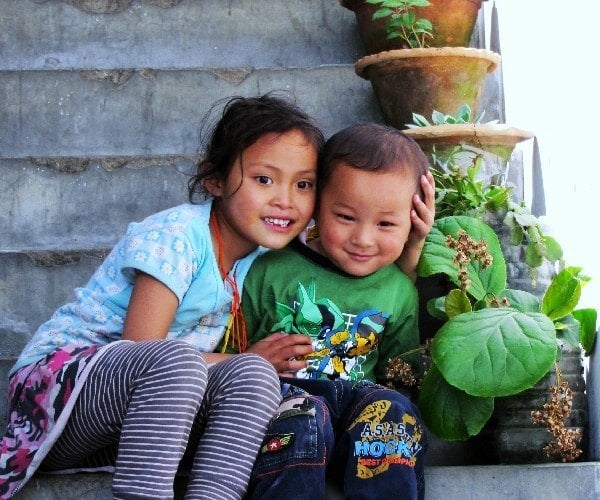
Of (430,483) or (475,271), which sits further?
(475,271)

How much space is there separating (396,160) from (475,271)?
0.32 metres

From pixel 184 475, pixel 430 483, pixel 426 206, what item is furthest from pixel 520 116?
pixel 184 475

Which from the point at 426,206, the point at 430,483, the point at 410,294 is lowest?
the point at 430,483

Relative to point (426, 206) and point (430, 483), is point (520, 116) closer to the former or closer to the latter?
point (426, 206)

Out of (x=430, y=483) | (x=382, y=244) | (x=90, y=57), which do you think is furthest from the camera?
(x=90, y=57)

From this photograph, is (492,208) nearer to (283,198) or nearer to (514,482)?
(283,198)

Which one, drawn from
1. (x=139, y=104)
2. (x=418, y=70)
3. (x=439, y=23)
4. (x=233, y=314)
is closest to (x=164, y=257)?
(x=233, y=314)

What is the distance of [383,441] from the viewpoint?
213cm

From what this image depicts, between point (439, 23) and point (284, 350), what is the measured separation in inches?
58.9

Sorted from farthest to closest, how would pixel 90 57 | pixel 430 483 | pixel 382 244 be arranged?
pixel 90 57
pixel 382 244
pixel 430 483

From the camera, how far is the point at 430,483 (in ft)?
7.42

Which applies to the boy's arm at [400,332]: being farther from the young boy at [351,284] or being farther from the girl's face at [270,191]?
the girl's face at [270,191]

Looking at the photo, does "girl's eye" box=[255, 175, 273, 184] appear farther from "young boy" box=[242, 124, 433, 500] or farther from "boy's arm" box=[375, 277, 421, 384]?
"boy's arm" box=[375, 277, 421, 384]

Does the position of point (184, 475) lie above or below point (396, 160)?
below
